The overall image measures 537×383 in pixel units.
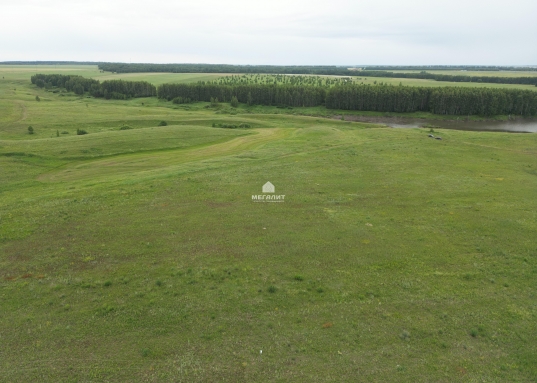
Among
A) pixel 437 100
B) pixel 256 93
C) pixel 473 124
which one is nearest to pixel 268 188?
pixel 473 124

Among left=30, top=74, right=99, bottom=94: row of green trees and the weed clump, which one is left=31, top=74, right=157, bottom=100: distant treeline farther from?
the weed clump

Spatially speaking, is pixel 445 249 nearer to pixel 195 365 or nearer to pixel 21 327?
pixel 195 365

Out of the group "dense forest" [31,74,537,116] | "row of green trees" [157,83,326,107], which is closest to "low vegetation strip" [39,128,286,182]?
"row of green trees" [157,83,326,107]

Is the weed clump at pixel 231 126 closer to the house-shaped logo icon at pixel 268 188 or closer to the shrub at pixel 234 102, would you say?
the house-shaped logo icon at pixel 268 188

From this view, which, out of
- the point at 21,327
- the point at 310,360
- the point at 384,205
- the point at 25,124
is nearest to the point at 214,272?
the point at 310,360

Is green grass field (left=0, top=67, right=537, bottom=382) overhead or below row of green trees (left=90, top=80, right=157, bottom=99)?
below

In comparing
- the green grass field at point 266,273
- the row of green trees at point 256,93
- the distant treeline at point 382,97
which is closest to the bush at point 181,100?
the row of green trees at point 256,93

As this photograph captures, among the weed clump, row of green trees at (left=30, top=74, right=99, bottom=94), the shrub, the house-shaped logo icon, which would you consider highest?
row of green trees at (left=30, top=74, right=99, bottom=94)
